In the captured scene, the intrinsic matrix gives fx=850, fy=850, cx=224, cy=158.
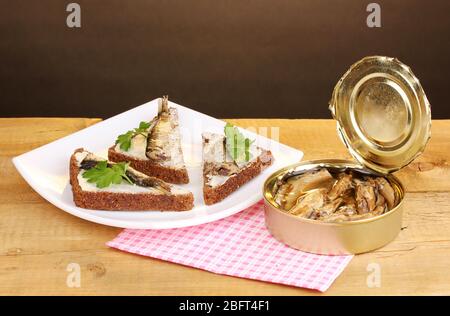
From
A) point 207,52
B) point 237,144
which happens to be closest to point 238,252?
point 237,144

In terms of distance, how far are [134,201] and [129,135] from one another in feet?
1.08

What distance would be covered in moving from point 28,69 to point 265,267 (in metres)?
2.64

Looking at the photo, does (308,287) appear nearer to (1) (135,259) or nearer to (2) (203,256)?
(2) (203,256)

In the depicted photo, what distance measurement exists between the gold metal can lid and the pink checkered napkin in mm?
307

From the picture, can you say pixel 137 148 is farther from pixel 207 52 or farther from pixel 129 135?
pixel 207 52

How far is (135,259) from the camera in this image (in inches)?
71.6

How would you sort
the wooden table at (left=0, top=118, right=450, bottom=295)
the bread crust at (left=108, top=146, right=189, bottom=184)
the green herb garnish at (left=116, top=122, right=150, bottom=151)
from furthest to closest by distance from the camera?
the green herb garnish at (left=116, top=122, right=150, bottom=151) < the bread crust at (left=108, top=146, right=189, bottom=184) < the wooden table at (left=0, top=118, right=450, bottom=295)

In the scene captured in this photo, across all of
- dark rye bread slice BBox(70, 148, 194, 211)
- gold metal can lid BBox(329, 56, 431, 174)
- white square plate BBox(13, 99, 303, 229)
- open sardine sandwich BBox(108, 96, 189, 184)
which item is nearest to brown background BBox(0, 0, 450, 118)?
white square plate BBox(13, 99, 303, 229)

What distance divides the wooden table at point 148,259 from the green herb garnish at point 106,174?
102 millimetres

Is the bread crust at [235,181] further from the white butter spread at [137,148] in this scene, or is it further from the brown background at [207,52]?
the brown background at [207,52]

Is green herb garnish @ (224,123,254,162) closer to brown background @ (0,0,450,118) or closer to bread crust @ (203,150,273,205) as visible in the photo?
bread crust @ (203,150,273,205)

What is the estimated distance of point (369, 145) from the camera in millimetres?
2051

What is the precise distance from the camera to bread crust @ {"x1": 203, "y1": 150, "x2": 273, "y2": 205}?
2.01 m

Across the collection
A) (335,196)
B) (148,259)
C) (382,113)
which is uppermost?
(382,113)
